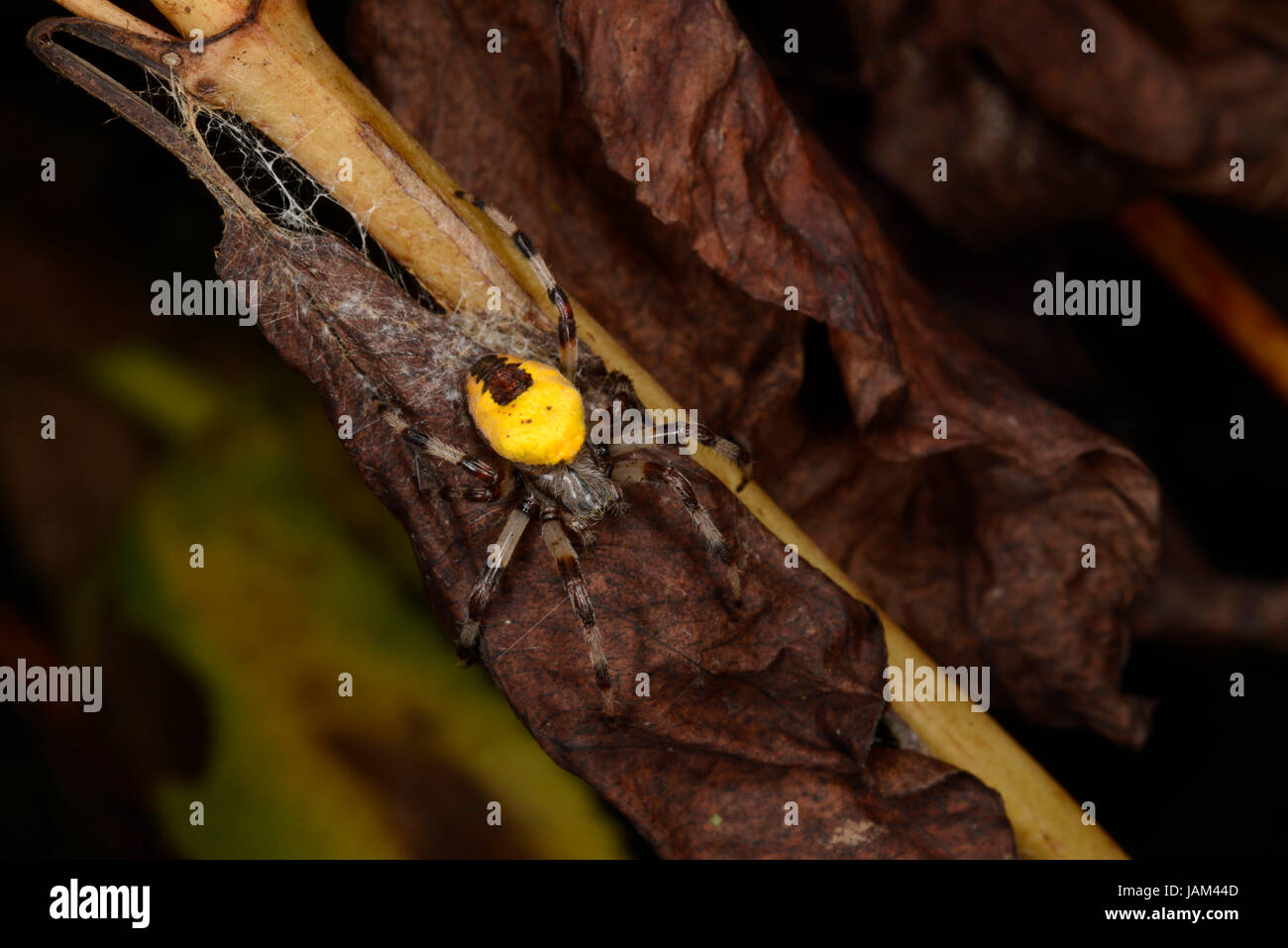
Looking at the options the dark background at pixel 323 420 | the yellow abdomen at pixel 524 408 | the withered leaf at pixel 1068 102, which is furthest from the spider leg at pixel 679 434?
the withered leaf at pixel 1068 102

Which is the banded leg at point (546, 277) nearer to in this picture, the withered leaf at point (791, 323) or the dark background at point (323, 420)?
the withered leaf at point (791, 323)

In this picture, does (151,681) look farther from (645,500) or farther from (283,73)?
(283,73)

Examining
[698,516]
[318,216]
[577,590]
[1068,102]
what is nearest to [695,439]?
[698,516]

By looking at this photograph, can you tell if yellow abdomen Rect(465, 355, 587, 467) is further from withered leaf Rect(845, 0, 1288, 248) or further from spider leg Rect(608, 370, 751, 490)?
withered leaf Rect(845, 0, 1288, 248)

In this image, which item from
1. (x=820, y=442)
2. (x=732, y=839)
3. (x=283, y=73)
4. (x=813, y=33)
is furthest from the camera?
(x=813, y=33)

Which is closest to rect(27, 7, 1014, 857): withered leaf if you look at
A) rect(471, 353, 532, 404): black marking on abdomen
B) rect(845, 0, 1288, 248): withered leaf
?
rect(471, 353, 532, 404): black marking on abdomen

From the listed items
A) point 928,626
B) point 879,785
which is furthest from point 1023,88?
point 879,785
